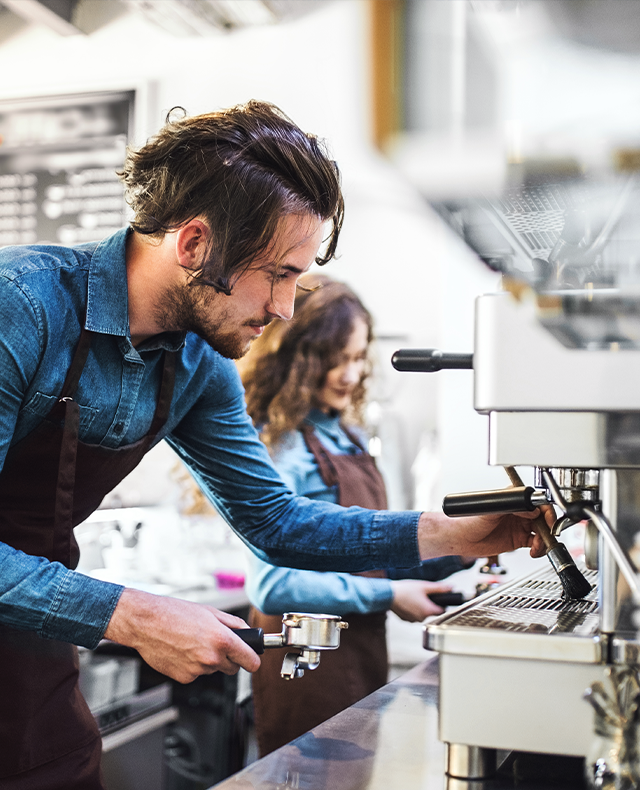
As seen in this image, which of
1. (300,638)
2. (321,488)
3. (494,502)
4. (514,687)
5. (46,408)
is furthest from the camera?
(321,488)

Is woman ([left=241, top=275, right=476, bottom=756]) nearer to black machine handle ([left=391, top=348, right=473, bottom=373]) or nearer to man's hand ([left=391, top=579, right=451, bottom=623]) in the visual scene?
man's hand ([left=391, top=579, right=451, bottom=623])

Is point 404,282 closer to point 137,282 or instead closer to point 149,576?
point 149,576

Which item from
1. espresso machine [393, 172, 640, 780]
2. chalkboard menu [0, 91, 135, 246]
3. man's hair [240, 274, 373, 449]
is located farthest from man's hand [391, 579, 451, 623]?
chalkboard menu [0, 91, 135, 246]

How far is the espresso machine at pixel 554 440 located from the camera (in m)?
0.71

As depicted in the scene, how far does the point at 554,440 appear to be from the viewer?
0.75 metres

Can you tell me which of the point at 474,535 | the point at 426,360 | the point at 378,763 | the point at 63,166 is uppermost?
the point at 63,166

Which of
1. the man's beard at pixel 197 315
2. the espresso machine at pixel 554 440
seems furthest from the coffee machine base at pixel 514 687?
the man's beard at pixel 197 315

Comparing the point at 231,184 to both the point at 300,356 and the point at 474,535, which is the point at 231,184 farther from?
the point at 300,356

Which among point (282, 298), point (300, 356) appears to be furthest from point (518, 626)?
point (300, 356)

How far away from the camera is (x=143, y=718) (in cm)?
217

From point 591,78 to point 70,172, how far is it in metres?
2.93

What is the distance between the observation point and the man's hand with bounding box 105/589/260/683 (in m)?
0.96

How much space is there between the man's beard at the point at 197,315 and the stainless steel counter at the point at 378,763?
544 millimetres

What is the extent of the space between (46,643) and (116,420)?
0.34 metres
